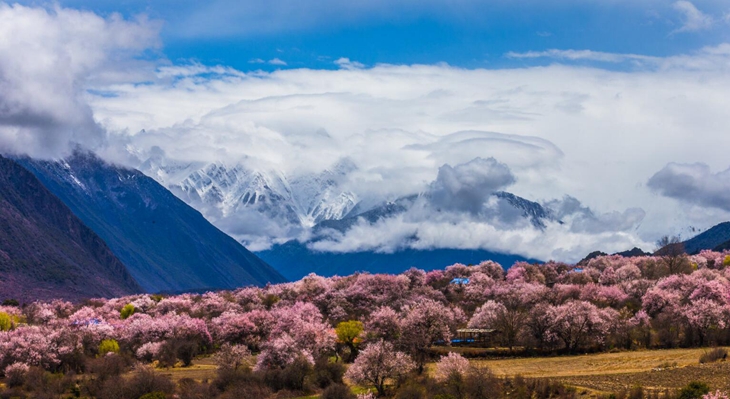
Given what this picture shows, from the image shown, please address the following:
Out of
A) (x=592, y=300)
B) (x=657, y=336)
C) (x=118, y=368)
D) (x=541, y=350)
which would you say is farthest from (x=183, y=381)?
(x=592, y=300)

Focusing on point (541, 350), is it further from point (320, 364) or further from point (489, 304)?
point (320, 364)

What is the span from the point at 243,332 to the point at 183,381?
2465 cm

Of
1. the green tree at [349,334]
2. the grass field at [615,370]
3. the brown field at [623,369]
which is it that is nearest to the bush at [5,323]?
the grass field at [615,370]

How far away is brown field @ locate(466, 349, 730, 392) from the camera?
59.8m

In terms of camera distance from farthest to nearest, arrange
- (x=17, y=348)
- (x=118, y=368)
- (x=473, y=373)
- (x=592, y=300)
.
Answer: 1. (x=592, y=300)
2. (x=17, y=348)
3. (x=118, y=368)
4. (x=473, y=373)

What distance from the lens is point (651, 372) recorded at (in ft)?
215

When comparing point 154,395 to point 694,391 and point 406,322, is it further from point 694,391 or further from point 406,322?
point 694,391

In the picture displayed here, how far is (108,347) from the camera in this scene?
102375mm

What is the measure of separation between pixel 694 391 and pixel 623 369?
18.5 metres

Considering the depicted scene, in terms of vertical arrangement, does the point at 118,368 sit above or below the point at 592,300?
below

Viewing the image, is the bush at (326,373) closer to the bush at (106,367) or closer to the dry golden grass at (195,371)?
the dry golden grass at (195,371)

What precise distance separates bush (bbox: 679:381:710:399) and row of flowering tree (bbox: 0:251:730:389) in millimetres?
24568

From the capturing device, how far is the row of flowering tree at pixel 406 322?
84312 mm

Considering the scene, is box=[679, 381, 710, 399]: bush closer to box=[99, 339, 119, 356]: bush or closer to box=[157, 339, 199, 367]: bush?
box=[157, 339, 199, 367]: bush
